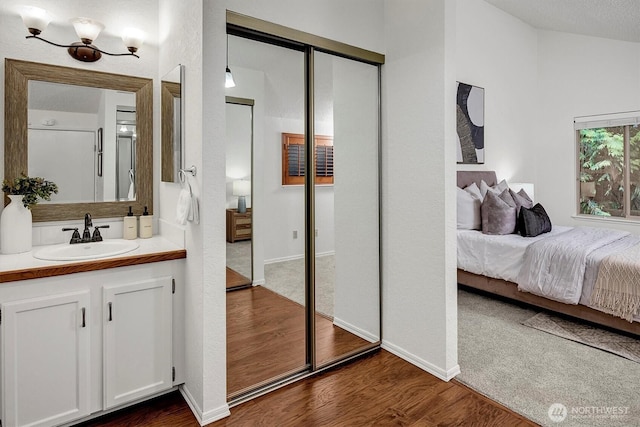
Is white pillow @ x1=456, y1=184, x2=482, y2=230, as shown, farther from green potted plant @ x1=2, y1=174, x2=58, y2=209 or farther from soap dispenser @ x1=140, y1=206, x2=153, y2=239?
green potted plant @ x1=2, y1=174, x2=58, y2=209

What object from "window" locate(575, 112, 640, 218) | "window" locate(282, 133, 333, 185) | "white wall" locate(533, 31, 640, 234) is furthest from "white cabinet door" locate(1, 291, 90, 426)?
"window" locate(575, 112, 640, 218)

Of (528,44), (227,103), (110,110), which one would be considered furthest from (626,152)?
(110,110)

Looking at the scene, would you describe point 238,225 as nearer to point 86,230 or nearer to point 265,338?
point 265,338

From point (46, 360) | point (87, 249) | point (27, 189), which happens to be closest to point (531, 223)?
point (87, 249)

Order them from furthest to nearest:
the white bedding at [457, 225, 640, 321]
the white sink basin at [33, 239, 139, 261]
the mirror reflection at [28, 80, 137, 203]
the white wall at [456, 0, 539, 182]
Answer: the white wall at [456, 0, 539, 182] < the white bedding at [457, 225, 640, 321] < the mirror reflection at [28, 80, 137, 203] < the white sink basin at [33, 239, 139, 261]

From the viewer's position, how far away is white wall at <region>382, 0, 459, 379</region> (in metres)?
2.23

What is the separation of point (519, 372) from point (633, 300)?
1100 mm

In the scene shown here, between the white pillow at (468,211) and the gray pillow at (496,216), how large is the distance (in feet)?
0.37

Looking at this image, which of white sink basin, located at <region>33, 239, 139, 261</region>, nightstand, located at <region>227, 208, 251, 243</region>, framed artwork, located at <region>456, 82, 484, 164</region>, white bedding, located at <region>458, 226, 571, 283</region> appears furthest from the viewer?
framed artwork, located at <region>456, 82, 484, 164</region>

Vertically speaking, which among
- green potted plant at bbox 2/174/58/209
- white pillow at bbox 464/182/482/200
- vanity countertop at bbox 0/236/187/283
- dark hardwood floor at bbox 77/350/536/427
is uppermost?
white pillow at bbox 464/182/482/200

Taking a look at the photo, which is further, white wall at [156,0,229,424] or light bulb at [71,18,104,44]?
light bulb at [71,18,104,44]

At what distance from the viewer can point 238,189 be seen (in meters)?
2.08

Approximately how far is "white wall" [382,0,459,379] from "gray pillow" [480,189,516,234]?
178cm

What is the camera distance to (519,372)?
234 cm
